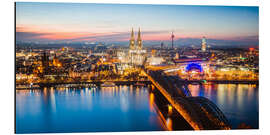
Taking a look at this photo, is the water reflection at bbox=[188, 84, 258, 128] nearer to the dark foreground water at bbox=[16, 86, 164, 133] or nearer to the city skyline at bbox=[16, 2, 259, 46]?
the city skyline at bbox=[16, 2, 259, 46]

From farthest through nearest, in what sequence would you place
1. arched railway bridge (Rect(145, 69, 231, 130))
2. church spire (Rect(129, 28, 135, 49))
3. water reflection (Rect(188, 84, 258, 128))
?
church spire (Rect(129, 28, 135, 49)) → water reflection (Rect(188, 84, 258, 128)) → arched railway bridge (Rect(145, 69, 231, 130))

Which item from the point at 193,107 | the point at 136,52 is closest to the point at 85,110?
the point at 136,52

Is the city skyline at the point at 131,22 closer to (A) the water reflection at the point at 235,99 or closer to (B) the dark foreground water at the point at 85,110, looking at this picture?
(A) the water reflection at the point at 235,99

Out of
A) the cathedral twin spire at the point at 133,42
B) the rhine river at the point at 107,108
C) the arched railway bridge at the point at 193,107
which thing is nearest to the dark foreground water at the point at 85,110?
the rhine river at the point at 107,108

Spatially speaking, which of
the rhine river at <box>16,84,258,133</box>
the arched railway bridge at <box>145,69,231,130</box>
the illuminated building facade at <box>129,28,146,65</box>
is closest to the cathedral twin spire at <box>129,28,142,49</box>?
the illuminated building facade at <box>129,28,146,65</box>

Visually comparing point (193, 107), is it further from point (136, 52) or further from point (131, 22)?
point (131, 22)

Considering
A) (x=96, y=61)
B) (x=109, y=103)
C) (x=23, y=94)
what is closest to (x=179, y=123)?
(x=109, y=103)
